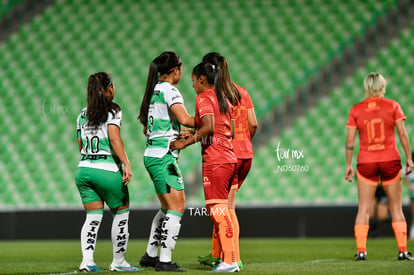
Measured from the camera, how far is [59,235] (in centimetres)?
1152

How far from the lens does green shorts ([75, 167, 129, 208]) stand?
5.39m

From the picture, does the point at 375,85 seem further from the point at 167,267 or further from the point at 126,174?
the point at 167,267

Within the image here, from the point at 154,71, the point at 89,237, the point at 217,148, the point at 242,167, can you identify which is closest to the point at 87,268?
the point at 89,237

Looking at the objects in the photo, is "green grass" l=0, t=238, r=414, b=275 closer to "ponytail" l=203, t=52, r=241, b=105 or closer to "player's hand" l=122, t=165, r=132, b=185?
"player's hand" l=122, t=165, r=132, b=185

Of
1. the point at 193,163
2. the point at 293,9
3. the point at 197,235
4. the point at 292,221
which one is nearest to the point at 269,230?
the point at 292,221

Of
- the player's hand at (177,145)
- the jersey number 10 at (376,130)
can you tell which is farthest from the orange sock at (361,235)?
the player's hand at (177,145)

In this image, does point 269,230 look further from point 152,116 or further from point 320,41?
point 152,116

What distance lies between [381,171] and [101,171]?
2.67 metres

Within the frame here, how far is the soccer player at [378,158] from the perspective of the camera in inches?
247

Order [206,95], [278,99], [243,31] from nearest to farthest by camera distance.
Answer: [206,95] < [278,99] < [243,31]

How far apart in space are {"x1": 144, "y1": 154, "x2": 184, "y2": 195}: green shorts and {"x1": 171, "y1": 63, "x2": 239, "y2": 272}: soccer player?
0.16m

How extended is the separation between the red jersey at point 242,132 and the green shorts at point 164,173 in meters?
0.62

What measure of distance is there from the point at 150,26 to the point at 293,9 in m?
3.36

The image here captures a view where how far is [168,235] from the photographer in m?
5.22
